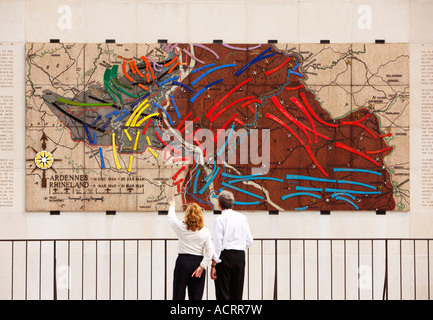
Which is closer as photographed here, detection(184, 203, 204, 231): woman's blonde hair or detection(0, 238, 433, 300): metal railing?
detection(184, 203, 204, 231): woman's blonde hair

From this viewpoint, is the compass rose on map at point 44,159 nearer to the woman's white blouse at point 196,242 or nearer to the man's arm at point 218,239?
the woman's white blouse at point 196,242

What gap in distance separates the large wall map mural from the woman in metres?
2.56

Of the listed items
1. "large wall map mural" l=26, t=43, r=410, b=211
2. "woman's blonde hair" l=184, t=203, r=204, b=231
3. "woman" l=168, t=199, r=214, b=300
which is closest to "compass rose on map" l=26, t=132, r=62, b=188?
"large wall map mural" l=26, t=43, r=410, b=211

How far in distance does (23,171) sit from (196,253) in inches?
149

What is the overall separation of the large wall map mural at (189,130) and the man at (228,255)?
2405 mm

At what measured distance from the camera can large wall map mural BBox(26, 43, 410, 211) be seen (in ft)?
28.7

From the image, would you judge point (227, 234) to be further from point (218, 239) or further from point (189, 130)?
point (189, 130)

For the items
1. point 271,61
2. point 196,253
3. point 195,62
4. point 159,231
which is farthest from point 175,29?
point 196,253

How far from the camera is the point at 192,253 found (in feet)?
20.4

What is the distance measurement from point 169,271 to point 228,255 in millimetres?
2663

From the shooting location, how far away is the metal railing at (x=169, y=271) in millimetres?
8680

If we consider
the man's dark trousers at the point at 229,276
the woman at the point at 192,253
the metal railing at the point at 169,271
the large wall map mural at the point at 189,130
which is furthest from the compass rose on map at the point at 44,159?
the man's dark trousers at the point at 229,276

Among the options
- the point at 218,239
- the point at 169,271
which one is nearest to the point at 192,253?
the point at 218,239

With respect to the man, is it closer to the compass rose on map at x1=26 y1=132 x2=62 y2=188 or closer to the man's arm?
the man's arm
